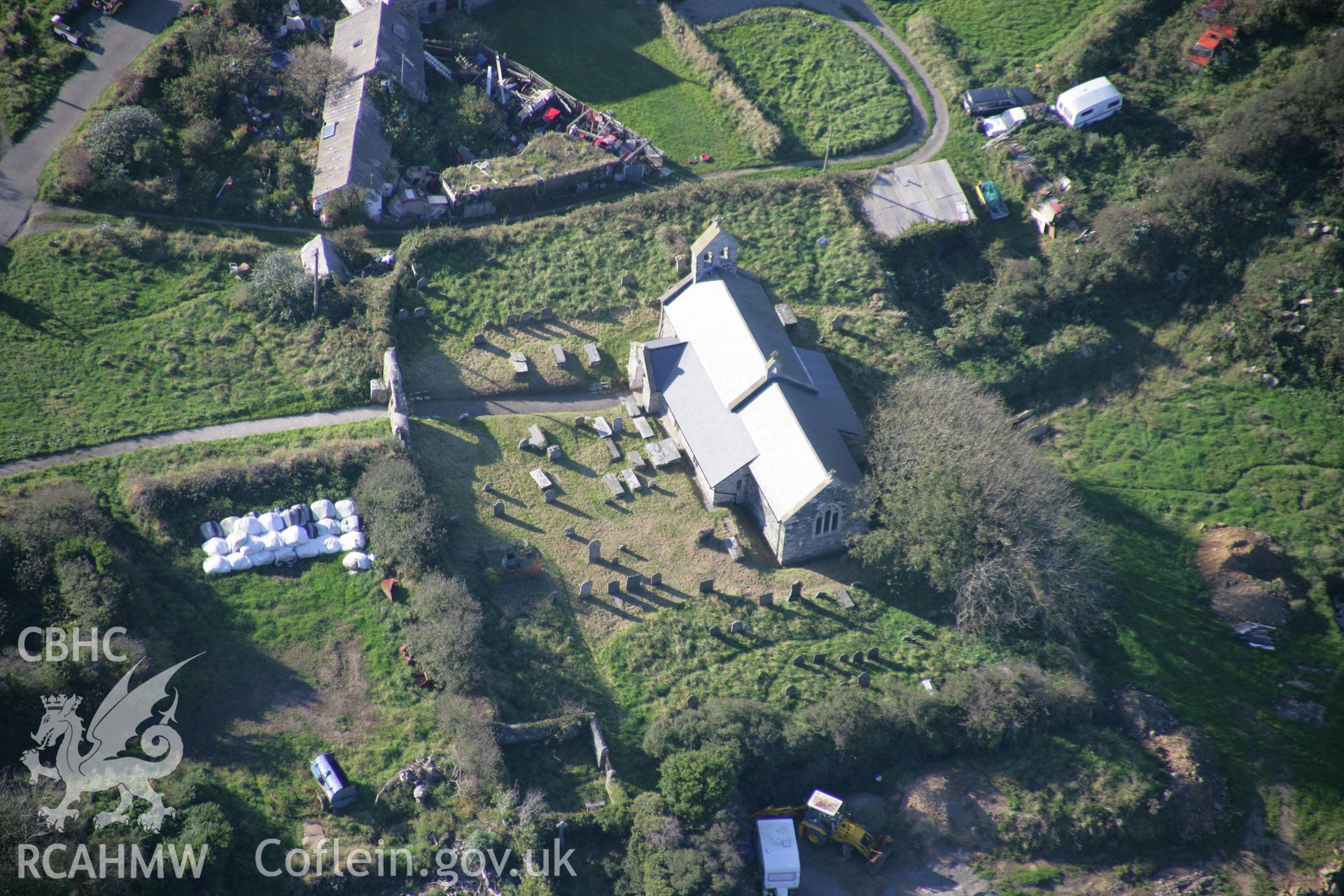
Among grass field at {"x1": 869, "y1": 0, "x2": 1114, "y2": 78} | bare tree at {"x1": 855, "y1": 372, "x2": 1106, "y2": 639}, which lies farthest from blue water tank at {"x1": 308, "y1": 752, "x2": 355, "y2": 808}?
grass field at {"x1": 869, "y1": 0, "x2": 1114, "y2": 78}

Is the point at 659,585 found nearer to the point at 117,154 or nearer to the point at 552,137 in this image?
the point at 552,137

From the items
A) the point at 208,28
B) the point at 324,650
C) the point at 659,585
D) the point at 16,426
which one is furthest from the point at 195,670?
the point at 208,28

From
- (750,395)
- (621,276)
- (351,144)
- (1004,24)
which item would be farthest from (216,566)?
(1004,24)

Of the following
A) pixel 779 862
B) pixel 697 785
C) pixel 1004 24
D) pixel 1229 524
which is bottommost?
pixel 1229 524

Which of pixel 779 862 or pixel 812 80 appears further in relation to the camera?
pixel 812 80

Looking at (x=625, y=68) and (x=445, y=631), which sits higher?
(x=625, y=68)

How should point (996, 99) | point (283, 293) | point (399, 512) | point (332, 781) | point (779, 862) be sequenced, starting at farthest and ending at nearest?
point (996, 99)
point (283, 293)
point (399, 512)
point (779, 862)
point (332, 781)

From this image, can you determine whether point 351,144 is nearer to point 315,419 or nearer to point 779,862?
point 315,419
